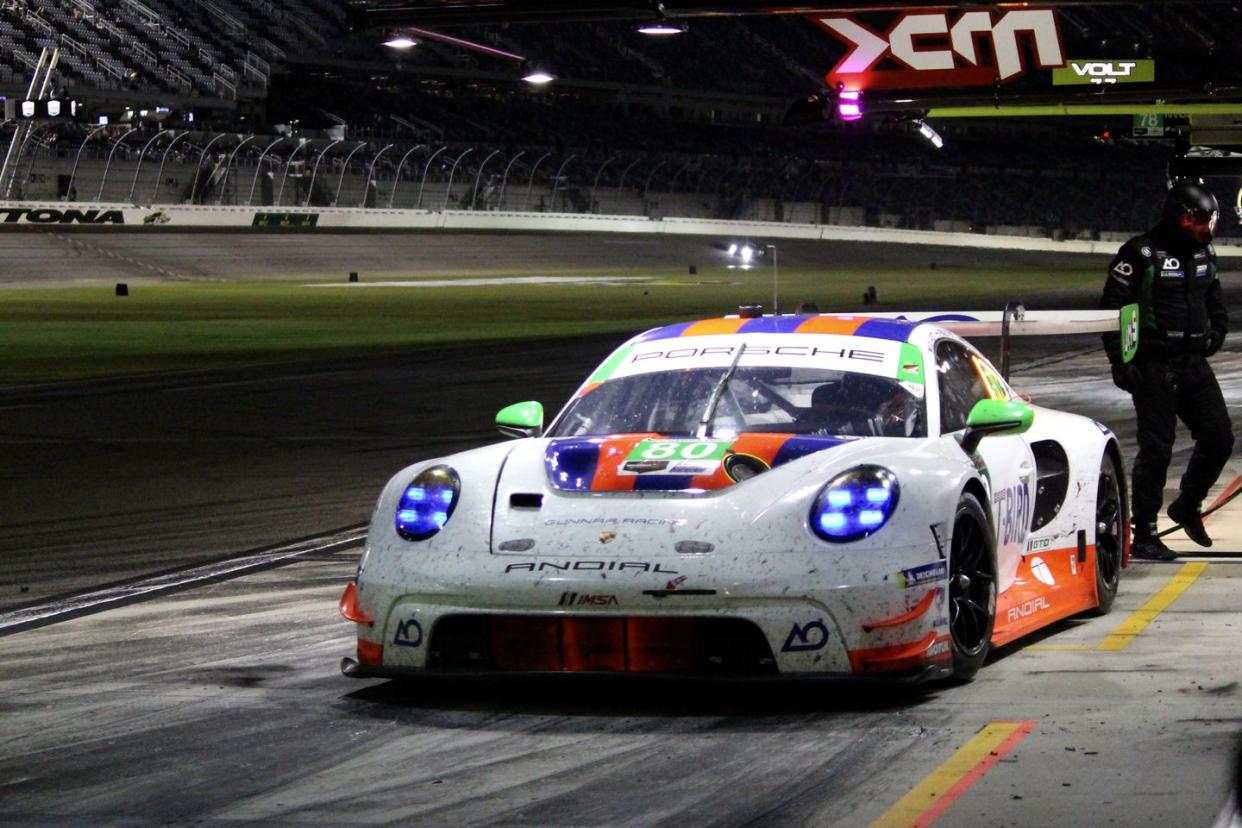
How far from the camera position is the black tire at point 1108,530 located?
271 inches

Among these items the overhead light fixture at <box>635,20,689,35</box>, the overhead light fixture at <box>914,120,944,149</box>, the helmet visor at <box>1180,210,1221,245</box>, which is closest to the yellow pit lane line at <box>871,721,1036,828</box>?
the helmet visor at <box>1180,210,1221,245</box>

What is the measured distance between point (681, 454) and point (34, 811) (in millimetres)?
2173

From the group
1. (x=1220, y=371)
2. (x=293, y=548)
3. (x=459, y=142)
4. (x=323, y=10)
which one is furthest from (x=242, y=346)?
(x=323, y=10)

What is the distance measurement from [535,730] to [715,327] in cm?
208

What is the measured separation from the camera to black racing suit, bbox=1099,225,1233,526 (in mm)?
8234

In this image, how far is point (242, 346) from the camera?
26562 mm

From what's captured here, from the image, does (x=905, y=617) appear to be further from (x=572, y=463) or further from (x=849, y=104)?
(x=849, y=104)

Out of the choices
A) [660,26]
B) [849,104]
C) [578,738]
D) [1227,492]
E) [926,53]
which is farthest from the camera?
[926,53]

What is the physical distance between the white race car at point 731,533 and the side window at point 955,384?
21 millimetres

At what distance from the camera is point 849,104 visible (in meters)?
15.8

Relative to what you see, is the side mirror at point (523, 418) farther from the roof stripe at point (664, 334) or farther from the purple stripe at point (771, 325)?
the purple stripe at point (771, 325)

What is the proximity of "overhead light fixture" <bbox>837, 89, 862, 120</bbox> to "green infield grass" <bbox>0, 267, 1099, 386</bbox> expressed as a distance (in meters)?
9.60

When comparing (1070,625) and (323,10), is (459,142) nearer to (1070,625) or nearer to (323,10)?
(323,10)

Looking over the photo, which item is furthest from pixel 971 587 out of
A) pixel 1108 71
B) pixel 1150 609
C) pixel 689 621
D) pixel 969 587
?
pixel 1108 71
